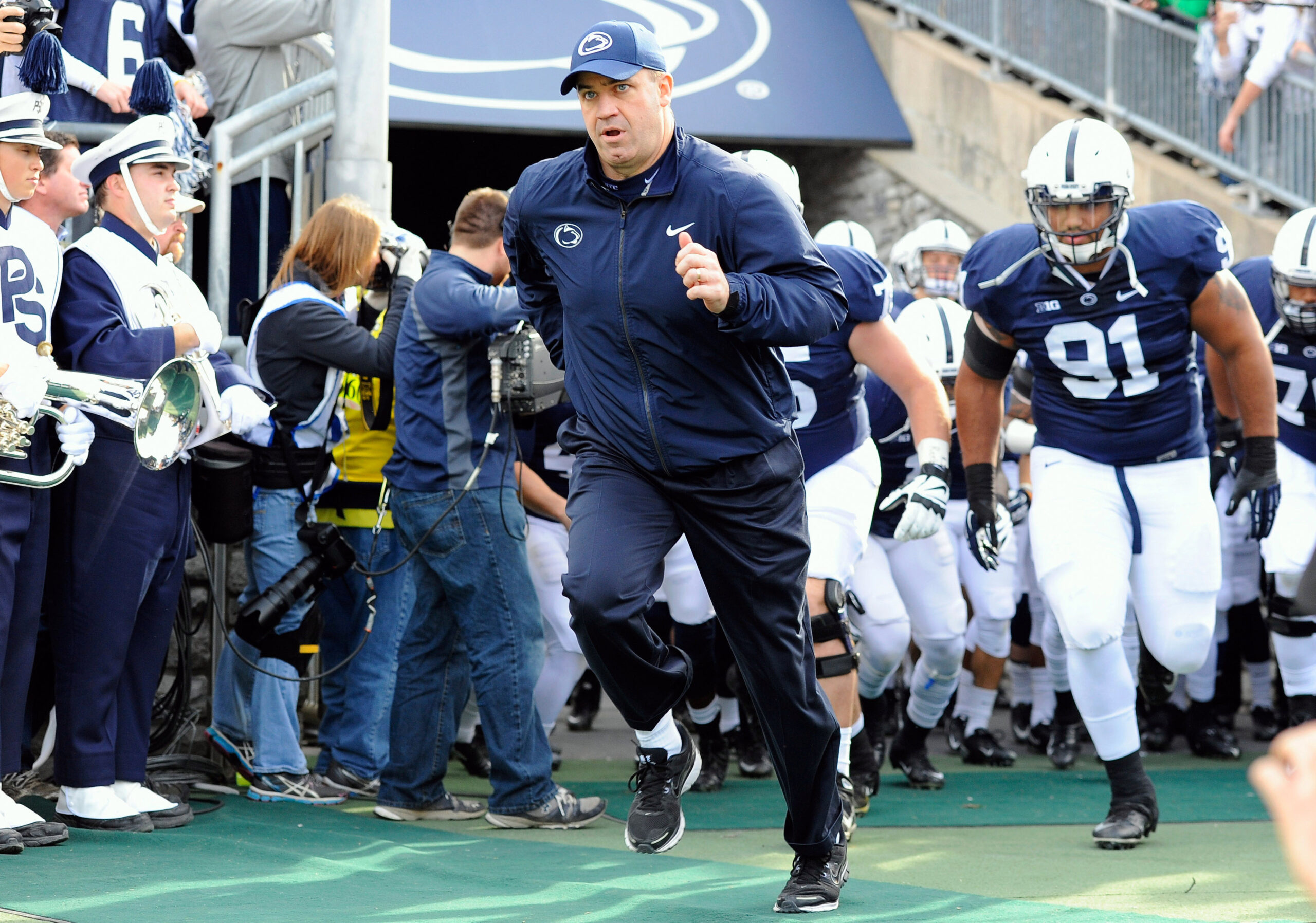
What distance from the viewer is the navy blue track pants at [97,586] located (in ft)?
15.9

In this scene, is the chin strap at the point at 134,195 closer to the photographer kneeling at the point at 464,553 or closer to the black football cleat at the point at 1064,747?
the photographer kneeling at the point at 464,553

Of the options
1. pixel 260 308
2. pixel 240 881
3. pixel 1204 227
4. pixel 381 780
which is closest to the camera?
pixel 240 881

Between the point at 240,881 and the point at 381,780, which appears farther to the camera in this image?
the point at 381,780

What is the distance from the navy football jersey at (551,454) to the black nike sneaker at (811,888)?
8.93ft

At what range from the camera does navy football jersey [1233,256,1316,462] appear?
22.0 feet

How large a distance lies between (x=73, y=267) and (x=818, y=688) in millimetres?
2648

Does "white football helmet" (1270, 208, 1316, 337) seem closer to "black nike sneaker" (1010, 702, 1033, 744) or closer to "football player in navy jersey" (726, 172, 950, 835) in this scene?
"football player in navy jersey" (726, 172, 950, 835)

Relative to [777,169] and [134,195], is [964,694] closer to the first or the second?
[777,169]

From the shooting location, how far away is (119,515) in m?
4.88

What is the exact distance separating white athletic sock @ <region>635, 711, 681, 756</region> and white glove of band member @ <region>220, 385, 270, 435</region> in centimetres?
190

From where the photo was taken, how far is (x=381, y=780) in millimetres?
5480

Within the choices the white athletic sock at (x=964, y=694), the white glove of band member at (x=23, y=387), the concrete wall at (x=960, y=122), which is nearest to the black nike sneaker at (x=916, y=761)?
the white athletic sock at (x=964, y=694)

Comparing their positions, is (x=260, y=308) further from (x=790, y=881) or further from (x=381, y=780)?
(x=790, y=881)

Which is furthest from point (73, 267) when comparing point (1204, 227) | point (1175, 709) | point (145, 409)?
point (1175, 709)
